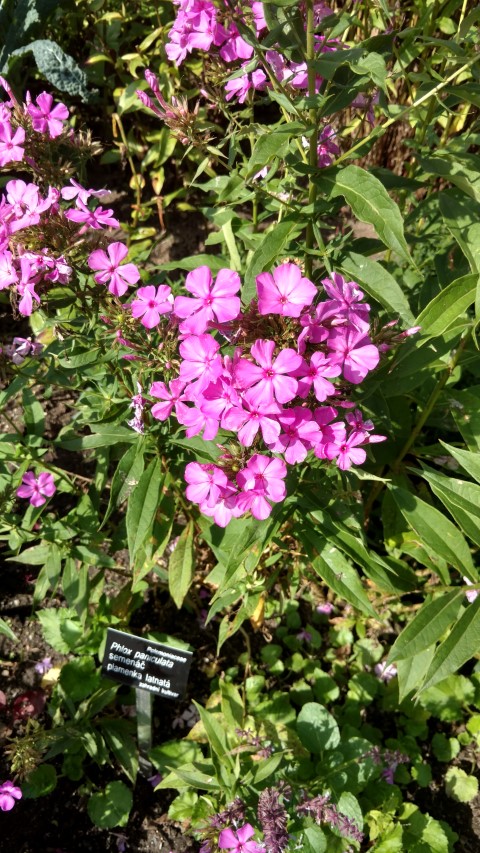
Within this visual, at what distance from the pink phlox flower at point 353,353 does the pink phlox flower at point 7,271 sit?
686 mm

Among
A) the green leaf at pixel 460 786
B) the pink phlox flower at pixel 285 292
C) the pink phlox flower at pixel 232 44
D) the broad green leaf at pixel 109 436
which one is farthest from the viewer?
the green leaf at pixel 460 786

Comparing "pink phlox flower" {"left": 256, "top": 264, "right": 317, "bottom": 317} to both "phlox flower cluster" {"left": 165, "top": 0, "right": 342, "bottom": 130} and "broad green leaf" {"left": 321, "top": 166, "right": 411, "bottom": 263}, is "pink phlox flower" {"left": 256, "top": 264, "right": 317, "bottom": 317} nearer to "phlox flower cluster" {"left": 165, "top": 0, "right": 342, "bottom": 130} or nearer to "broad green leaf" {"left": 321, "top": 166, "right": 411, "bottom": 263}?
"broad green leaf" {"left": 321, "top": 166, "right": 411, "bottom": 263}

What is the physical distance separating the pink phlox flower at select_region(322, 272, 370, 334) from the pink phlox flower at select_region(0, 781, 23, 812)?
5.19 ft

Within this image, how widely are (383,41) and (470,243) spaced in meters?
0.52

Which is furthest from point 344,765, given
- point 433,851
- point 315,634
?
point 315,634

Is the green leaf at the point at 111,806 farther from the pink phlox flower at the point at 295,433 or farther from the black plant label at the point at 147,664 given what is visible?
the pink phlox flower at the point at 295,433

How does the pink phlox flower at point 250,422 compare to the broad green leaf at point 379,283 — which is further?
the broad green leaf at point 379,283

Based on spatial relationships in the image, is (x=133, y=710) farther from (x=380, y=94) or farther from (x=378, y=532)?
(x=380, y=94)

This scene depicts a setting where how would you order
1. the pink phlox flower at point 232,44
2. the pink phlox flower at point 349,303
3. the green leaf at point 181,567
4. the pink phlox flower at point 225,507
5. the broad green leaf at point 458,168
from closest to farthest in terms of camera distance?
1. the pink phlox flower at point 349,303
2. the pink phlox flower at point 225,507
3. the pink phlox flower at point 232,44
4. the broad green leaf at point 458,168
5. the green leaf at point 181,567

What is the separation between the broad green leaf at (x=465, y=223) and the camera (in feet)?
5.53

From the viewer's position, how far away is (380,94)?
161 cm

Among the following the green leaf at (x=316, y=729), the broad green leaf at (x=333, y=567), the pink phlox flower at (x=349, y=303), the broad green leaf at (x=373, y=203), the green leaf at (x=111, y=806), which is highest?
the broad green leaf at (x=373, y=203)

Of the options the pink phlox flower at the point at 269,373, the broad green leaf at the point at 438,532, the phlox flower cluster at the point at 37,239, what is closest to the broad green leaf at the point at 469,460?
the broad green leaf at the point at 438,532

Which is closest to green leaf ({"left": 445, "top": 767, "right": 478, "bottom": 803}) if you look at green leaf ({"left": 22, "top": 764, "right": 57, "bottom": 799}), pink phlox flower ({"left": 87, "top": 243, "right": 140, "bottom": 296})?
green leaf ({"left": 22, "top": 764, "right": 57, "bottom": 799})
